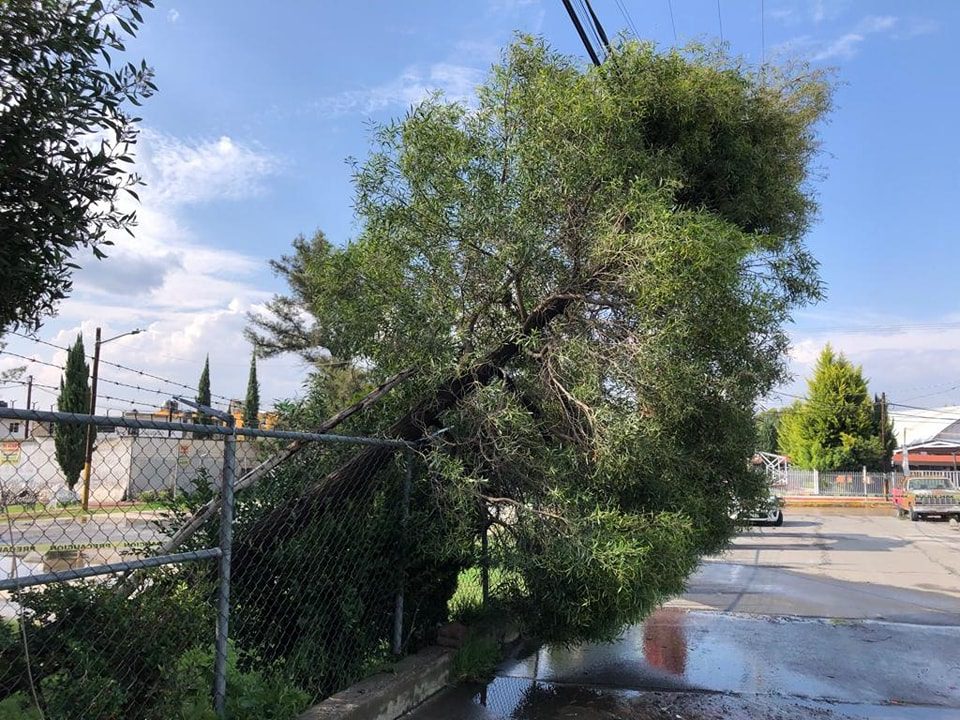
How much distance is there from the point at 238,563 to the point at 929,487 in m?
31.7

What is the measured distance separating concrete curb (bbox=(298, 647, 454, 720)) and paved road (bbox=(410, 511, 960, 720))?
0.14m

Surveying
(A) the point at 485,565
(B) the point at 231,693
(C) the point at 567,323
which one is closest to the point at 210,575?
(B) the point at 231,693

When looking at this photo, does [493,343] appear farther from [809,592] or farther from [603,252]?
[809,592]

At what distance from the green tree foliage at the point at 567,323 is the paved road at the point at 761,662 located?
0.72m

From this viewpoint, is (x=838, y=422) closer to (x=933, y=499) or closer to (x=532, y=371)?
(x=933, y=499)

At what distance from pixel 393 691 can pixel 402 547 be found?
1.04 metres

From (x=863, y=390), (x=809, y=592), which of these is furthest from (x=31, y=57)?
(x=863, y=390)

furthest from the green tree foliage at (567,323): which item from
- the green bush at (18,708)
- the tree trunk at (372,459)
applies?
the green bush at (18,708)

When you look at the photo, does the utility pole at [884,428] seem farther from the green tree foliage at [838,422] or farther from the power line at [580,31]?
the power line at [580,31]

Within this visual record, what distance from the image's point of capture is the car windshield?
29312 mm

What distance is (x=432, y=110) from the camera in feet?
19.7

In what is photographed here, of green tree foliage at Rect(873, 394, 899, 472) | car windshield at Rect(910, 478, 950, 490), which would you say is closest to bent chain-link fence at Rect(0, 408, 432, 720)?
car windshield at Rect(910, 478, 950, 490)

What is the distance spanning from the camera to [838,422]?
4234 cm

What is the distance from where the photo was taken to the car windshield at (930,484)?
29.3m
